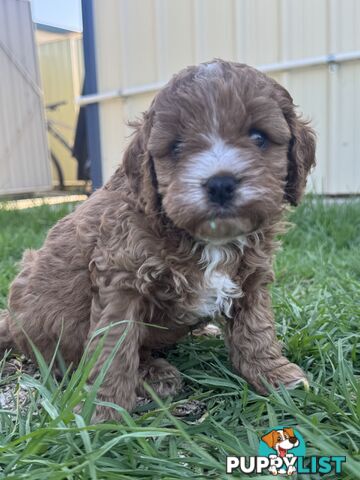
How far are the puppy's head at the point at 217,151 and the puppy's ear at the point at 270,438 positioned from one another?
2.36ft

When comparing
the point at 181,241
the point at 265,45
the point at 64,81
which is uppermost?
the point at 64,81

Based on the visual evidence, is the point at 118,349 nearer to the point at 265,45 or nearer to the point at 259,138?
the point at 259,138

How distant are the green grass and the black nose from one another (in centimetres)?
73

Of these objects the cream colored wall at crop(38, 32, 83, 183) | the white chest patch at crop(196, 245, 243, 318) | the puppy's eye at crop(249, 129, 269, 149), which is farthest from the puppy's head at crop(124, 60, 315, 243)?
the cream colored wall at crop(38, 32, 83, 183)

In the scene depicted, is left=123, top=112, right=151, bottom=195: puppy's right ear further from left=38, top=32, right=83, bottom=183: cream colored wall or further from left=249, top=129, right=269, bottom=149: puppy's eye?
left=38, top=32, right=83, bottom=183: cream colored wall

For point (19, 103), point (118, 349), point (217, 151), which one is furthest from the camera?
point (19, 103)

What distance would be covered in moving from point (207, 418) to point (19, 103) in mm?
9046

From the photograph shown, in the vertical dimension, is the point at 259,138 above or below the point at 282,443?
above

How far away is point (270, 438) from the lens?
1803mm

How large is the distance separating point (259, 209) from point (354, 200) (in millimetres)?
4153

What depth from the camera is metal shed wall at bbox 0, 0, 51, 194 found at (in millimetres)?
9656

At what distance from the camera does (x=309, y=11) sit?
588 cm

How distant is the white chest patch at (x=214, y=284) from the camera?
2184mm

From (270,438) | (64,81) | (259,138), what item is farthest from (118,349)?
(64,81)
